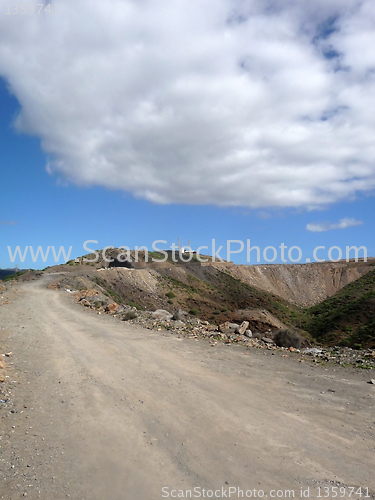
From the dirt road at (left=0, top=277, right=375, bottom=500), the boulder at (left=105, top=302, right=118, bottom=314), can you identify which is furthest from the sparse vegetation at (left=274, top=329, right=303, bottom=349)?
the boulder at (left=105, top=302, right=118, bottom=314)

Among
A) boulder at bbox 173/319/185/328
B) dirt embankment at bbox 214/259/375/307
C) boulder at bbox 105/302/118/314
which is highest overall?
dirt embankment at bbox 214/259/375/307

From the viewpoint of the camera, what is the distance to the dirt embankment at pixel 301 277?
3105 inches

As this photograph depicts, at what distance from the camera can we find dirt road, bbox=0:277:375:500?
200 inches

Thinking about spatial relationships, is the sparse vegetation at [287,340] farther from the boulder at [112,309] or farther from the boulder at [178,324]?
the boulder at [112,309]

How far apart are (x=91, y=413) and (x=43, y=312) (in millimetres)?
13333

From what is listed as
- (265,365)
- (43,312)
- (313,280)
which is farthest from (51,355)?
(313,280)

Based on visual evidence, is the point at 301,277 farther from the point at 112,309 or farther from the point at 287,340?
the point at 112,309

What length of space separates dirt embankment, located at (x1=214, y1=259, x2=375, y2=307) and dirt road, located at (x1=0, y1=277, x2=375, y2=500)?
225 feet

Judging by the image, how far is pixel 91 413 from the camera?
717 cm

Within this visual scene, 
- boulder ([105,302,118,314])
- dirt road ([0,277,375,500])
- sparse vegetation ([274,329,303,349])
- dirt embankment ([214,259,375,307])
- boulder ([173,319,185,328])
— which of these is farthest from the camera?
dirt embankment ([214,259,375,307])

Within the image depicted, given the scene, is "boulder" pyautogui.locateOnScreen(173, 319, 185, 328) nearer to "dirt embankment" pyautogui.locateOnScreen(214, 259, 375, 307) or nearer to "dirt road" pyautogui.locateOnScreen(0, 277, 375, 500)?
"dirt road" pyautogui.locateOnScreen(0, 277, 375, 500)

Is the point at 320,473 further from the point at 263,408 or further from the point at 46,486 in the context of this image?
the point at 46,486

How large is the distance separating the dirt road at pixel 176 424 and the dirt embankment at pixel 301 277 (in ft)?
225

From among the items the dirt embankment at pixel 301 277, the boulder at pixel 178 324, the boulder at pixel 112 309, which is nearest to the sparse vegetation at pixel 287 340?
the boulder at pixel 178 324
